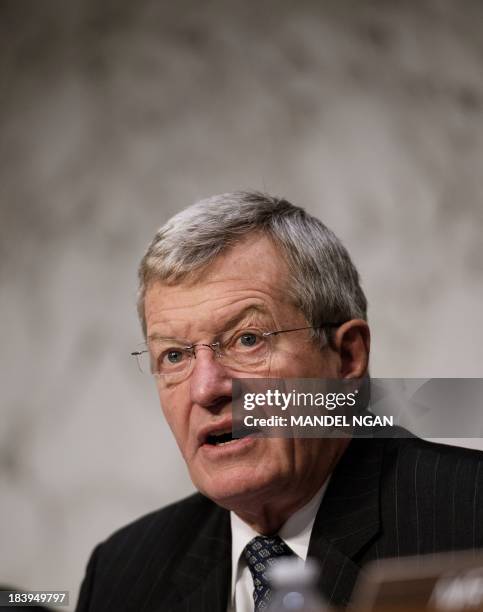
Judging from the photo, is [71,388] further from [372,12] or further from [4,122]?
[372,12]

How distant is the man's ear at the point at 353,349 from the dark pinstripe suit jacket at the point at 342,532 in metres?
0.18

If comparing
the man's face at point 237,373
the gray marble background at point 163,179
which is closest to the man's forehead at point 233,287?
the man's face at point 237,373

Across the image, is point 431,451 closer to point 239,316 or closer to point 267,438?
point 267,438

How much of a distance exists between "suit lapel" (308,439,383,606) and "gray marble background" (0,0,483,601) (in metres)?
0.84

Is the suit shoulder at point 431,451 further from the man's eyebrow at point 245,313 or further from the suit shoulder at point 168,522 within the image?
the suit shoulder at point 168,522

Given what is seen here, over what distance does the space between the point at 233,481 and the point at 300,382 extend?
298 millimetres

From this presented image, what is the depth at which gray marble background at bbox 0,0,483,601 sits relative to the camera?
297 centimetres

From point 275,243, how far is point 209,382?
39cm

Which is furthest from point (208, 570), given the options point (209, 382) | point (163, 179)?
point (163, 179)

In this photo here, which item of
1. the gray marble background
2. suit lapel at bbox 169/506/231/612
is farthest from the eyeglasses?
the gray marble background

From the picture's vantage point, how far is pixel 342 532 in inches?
77.3

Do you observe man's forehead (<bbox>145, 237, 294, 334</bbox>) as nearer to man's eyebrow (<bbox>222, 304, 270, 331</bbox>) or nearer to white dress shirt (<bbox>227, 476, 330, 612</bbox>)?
man's eyebrow (<bbox>222, 304, 270, 331</bbox>)

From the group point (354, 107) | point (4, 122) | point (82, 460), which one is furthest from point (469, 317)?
point (4, 122)

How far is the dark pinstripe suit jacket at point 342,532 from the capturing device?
1.89 meters
